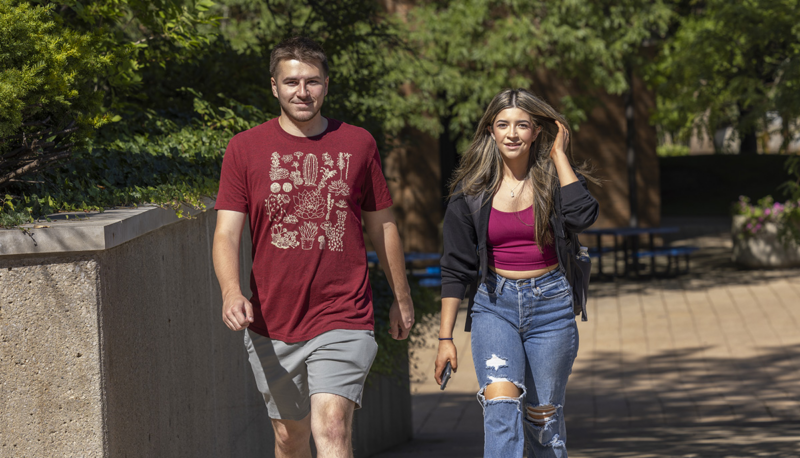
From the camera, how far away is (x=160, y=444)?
12.0 ft

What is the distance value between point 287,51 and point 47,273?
1214 mm

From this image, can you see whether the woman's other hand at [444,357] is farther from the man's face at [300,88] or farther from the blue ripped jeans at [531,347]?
the man's face at [300,88]

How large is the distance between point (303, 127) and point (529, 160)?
3.51ft

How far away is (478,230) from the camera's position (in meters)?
3.85

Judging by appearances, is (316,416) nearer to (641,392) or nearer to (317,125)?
(317,125)

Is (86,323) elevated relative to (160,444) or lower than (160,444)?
elevated

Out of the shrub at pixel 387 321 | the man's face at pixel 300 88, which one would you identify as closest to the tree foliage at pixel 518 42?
the shrub at pixel 387 321

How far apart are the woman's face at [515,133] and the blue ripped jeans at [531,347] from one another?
0.53m

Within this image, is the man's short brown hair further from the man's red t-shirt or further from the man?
the man's red t-shirt

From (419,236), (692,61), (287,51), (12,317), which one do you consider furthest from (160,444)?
(419,236)

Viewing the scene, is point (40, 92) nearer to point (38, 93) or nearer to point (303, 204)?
point (38, 93)

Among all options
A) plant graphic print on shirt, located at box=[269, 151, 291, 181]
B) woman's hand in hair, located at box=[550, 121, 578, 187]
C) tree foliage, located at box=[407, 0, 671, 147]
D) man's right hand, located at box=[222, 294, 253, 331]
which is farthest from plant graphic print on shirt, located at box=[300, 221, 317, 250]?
tree foliage, located at box=[407, 0, 671, 147]

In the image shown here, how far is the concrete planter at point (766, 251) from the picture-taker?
17.0 m

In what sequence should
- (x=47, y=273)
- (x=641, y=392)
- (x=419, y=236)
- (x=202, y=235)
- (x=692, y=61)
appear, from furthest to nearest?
1. (x=419, y=236)
2. (x=692, y=61)
3. (x=641, y=392)
4. (x=202, y=235)
5. (x=47, y=273)
